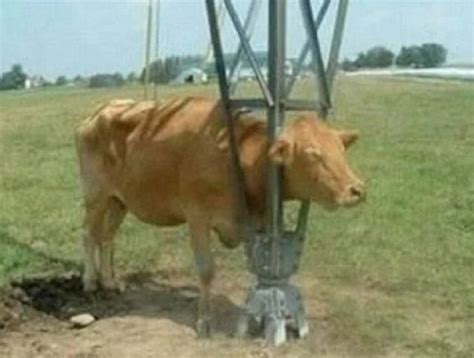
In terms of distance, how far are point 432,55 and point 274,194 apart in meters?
48.1

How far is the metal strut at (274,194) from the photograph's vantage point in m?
7.14

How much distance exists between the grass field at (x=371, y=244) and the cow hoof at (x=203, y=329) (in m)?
0.81

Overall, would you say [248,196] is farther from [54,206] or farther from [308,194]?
[54,206]

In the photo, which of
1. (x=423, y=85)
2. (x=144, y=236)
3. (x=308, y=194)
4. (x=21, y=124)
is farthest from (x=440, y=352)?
(x=423, y=85)

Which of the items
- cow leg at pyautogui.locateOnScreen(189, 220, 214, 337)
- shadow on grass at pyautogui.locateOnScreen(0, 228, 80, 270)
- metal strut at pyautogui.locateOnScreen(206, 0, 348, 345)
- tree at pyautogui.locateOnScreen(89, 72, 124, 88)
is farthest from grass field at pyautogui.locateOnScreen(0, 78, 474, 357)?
tree at pyautogui.locateOnScreen(89, 72, 124, 88)

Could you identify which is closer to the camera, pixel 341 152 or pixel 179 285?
pixel 341 152

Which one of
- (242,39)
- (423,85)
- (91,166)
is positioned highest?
(242,39)

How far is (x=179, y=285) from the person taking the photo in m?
9.20

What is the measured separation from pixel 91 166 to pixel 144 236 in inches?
110

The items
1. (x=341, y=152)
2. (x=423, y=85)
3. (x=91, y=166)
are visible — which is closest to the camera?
(x=341, y=152)

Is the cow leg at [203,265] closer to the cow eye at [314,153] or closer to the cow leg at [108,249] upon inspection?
the cow eye at [314,153]

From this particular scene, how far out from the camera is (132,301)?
28.1 ft

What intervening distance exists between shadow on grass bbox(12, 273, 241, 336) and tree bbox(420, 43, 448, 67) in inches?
1712

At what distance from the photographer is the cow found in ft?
22.6
